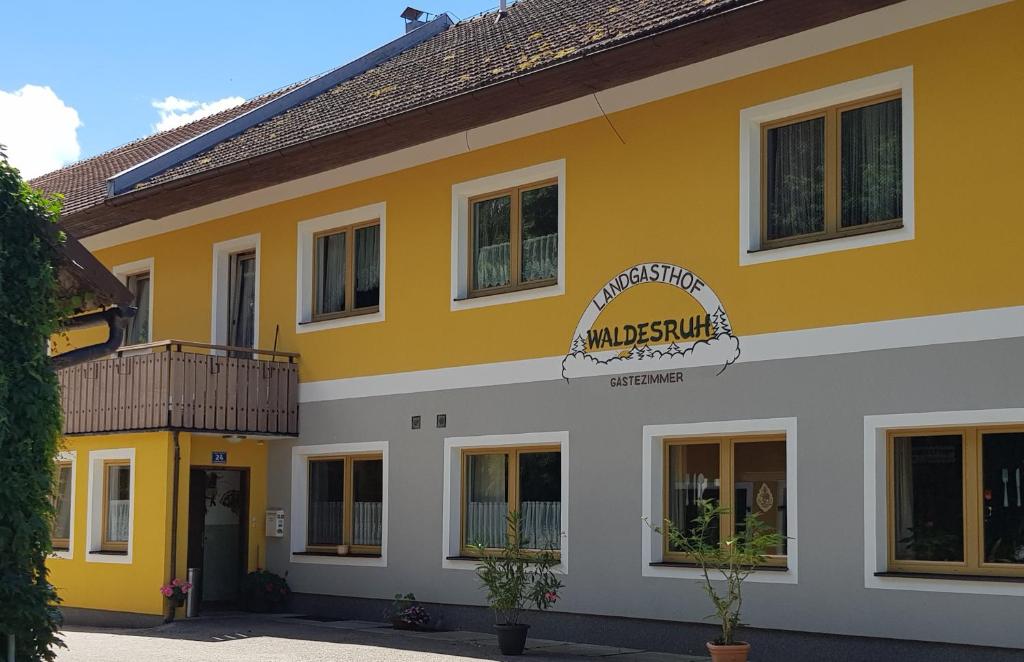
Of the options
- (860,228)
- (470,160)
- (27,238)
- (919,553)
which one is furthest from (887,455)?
(27,238)

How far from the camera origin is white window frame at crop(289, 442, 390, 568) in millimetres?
17125

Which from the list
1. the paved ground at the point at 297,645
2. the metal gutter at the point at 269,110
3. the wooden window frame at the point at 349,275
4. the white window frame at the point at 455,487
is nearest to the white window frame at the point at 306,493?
the paved ground at the point at 297,645

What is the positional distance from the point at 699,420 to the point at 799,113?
323 cm

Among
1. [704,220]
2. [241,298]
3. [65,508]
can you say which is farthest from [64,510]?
[704,220]

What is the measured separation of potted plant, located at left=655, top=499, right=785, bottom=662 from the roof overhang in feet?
14.6

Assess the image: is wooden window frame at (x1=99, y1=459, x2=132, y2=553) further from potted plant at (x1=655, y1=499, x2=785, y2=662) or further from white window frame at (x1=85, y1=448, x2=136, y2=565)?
potted plant at (x1=655, y1=499, x2=785, y2=662)

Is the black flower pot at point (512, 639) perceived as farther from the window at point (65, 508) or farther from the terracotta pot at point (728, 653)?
the window at point (65, 508)

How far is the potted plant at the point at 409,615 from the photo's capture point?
15719 millimetres

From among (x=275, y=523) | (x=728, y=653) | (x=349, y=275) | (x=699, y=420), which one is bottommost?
(x=728, y=653)

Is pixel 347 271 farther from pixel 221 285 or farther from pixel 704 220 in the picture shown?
pixel 704 220

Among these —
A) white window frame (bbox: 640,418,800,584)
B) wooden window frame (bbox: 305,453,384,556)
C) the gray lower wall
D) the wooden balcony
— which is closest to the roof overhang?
the wooden balcony

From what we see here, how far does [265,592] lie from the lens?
59.0 feet

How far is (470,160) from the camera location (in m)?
16.2

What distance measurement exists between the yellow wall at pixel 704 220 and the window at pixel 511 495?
1.21 meters
